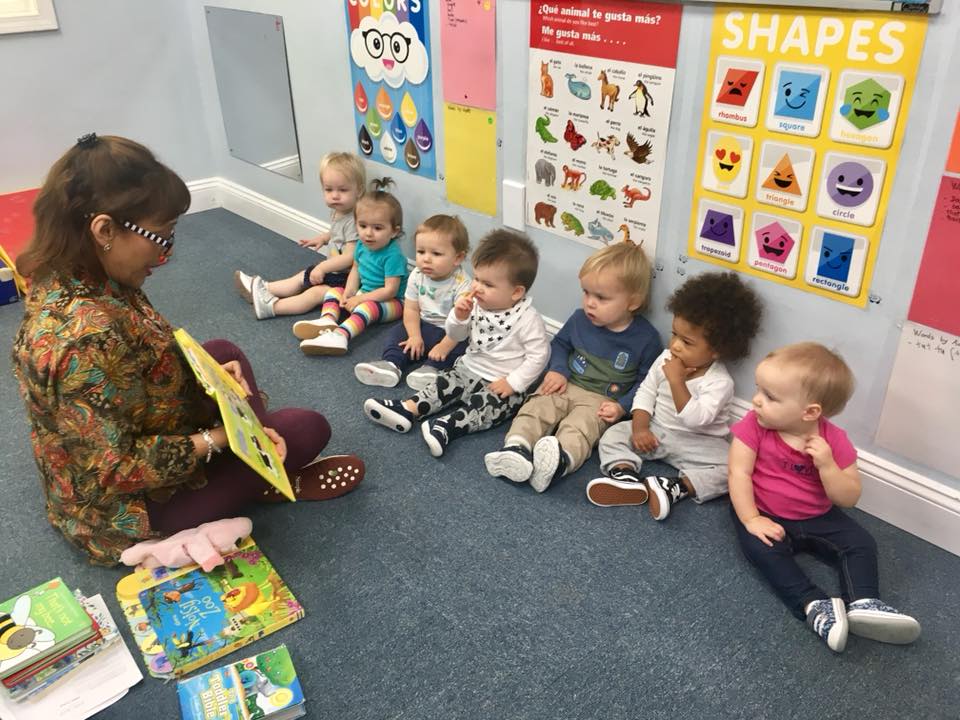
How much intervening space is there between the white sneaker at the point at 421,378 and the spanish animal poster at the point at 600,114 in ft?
1.84

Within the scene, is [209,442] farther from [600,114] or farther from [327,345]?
[600,114]

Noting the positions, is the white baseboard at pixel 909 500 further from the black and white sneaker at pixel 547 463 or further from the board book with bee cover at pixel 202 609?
the board book with bee cover at pixel 202 609

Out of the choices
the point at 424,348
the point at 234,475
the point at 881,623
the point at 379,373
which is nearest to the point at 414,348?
the point at 424,348

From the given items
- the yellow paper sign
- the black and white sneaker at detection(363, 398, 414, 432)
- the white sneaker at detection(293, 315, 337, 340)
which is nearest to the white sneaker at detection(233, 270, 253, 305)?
the white sneaker at detection(293, 315, 337, 340)

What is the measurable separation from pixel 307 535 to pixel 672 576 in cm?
82

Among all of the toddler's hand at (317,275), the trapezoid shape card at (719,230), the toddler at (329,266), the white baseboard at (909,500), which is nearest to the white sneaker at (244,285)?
the toddler at (329,266)

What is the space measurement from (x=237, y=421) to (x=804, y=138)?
131 cm

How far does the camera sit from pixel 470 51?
2.31m

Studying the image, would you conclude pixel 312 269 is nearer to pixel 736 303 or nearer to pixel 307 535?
pixel 307 535

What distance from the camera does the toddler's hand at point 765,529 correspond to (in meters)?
1.62

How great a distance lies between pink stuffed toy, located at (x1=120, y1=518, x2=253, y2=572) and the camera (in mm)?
1616

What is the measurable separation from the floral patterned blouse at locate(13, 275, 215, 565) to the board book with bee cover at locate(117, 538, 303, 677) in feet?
0.41

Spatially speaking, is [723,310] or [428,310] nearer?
[723,310]

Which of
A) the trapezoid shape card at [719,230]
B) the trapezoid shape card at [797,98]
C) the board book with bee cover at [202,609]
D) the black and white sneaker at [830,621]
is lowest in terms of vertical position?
the board book with bee cover at [202,609]
